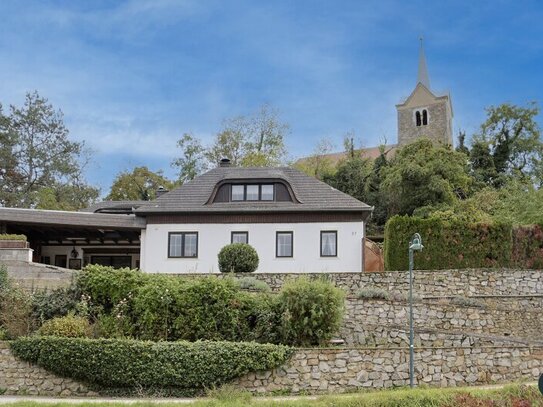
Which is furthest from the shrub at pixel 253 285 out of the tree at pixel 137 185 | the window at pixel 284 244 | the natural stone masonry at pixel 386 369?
the tree at pixel 137 185

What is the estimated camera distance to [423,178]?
4003 centimetres

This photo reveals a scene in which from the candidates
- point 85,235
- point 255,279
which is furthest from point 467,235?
point 85,235

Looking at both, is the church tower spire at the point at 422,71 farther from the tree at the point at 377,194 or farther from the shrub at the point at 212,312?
the shrub at the point at 212,312

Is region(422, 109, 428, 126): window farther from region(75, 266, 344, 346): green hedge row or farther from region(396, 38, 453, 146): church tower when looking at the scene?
region(75, 266, 344, 346): green hedge row

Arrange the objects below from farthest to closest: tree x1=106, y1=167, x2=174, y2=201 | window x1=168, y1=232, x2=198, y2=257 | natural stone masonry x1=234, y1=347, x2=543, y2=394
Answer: tree x1=106, y1=167, x2=174, y2=201 → window x1=168, y1=232, x2=198, y2=257 → natural stone masonry x1=234, y1=347, x2=543, y2=394

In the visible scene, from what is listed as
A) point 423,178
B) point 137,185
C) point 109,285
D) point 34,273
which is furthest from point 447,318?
point 137,185

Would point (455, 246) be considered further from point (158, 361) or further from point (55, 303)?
point (55, 303)

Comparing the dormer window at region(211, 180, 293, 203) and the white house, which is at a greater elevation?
the dormer window at region(211, 180, 293, 203)

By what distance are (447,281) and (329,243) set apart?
226 inches

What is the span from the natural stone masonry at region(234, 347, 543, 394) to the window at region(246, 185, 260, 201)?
45.1 feet

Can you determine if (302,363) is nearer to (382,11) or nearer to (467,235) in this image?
(382,11)

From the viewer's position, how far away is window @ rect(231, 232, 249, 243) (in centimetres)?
2791

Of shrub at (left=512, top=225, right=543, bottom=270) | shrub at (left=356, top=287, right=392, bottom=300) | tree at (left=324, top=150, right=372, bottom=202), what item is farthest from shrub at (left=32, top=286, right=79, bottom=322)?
tree at (left=324, top=150, right=372, bottom=202)

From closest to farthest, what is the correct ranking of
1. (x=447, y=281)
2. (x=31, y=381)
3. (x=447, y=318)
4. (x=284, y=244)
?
(x=31, y=381)
(x=447, y=318)
(x=447, y=281)
(x=284, y=244)
